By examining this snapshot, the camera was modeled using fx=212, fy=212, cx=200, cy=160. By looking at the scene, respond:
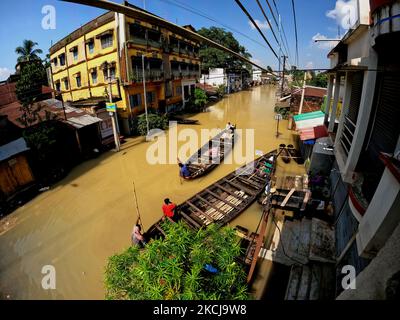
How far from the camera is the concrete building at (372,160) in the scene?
2137mm

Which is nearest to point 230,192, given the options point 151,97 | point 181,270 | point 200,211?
point 200,211

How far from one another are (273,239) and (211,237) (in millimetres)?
4694

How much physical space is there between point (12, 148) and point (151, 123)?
37.7 ft

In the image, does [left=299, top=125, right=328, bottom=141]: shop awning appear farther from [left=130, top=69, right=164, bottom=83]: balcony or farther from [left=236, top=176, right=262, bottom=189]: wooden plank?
[left=130, top=69, right=164, bottom=83]: balcony

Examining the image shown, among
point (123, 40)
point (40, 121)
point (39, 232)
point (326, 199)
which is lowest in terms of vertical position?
point (39, 232)

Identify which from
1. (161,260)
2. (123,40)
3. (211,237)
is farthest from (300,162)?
(123,40)

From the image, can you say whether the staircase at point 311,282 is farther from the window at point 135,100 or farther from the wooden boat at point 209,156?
the window at point 135,100

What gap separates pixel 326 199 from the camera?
9.03m

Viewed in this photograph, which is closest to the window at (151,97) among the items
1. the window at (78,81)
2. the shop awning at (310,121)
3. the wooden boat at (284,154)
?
the window at (78,81)

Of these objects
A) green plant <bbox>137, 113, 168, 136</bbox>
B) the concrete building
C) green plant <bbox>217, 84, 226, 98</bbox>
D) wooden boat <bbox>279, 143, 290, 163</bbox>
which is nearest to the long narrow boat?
wooden boat <bbox>279, 143, 290, 163</bbox>

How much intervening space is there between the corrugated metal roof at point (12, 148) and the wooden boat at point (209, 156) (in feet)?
27.5

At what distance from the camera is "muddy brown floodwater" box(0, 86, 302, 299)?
6922mm

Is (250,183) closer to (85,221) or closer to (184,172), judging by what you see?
(184,172)
